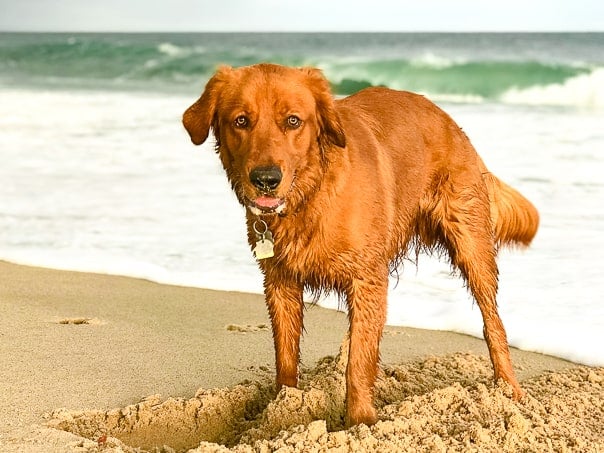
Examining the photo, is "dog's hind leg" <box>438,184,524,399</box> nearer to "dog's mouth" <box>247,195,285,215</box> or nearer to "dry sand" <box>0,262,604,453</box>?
"dry sand" <box>0,262,604,453</box>

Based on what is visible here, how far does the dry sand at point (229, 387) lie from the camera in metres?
3.41

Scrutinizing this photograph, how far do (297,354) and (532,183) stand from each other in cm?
640

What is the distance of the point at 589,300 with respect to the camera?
227 inches

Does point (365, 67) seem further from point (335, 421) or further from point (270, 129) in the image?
point (270, 129)

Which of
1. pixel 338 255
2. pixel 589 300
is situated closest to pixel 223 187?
pixel 589 300

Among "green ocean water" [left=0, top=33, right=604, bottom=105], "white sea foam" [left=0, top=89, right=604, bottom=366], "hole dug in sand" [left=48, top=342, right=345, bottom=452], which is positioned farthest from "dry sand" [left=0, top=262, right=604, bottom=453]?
"green ocean water" [left=0, top=33, right=604, bottom=105]

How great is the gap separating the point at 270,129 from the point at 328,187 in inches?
13.5

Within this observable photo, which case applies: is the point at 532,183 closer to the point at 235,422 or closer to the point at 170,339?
the point at 170,339

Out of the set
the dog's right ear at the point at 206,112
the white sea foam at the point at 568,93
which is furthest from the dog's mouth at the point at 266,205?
the white sea foam at the point at 568,93

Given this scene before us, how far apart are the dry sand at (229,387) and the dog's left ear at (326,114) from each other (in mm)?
1087

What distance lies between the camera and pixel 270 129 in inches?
129

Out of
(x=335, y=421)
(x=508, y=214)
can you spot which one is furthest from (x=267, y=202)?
(x=508, y=214)

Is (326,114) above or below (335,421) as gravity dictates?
above

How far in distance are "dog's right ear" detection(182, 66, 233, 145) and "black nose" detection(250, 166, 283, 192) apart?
1.56 ft
